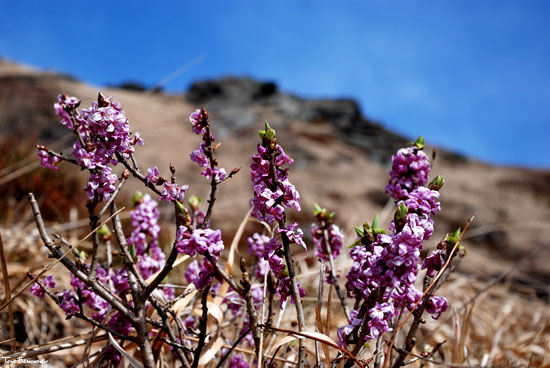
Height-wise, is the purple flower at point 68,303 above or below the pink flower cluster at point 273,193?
below

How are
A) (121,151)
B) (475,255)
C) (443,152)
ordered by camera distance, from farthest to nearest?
(443,152) < (475,255) < (121,151)

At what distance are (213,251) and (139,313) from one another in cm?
36

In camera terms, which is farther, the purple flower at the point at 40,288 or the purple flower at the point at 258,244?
the purple flower at the point at 258,244

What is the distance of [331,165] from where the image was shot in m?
11.5

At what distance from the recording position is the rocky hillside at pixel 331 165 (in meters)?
8.59

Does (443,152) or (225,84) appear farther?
(225,84)

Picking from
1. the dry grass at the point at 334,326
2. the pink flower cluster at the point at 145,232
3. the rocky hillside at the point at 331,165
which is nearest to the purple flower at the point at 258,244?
the dry grass at the point at 334,326

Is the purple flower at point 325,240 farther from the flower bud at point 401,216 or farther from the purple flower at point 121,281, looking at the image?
the purple flower at point 121,281

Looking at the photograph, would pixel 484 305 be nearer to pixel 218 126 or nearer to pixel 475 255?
pixel 475 255

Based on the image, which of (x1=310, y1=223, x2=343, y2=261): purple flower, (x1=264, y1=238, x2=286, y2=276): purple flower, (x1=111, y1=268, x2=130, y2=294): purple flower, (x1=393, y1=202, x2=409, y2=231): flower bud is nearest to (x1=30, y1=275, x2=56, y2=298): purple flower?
(x1=111, y1=268, x2=130, y2=294): purple flower

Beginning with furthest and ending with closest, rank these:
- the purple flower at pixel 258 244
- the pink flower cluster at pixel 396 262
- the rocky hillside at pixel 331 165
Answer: the rocky hillside at pixel 331 165
the purple flower at pixel 258 244
the pink flower cluster at pixel 396 262

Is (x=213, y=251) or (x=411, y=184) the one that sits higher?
(x=411, y=184)

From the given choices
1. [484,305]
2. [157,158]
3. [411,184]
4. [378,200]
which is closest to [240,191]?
[157,158]

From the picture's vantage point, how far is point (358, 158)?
1259 cm
